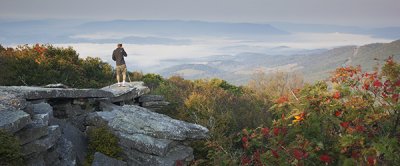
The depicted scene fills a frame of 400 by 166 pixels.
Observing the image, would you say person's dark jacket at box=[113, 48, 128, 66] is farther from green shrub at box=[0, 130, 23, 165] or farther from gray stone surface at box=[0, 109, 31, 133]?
green shrub at box=[0, 130, 23, 165]

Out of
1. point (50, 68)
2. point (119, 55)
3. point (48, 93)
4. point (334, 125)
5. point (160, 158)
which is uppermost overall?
point (119, 55)

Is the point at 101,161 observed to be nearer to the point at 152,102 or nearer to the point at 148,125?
the point at 148,125

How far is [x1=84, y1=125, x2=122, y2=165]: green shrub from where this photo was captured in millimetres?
13172

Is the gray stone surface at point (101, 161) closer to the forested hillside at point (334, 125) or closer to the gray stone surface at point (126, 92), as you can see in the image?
the forested hillside at point (334, 125)

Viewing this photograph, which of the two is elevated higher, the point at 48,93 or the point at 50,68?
the point at 50,68

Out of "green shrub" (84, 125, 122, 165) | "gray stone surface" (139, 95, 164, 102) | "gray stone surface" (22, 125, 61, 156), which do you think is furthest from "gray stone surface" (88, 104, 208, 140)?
"gray stone surface" (139, 95, 164, 102)

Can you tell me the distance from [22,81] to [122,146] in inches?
338

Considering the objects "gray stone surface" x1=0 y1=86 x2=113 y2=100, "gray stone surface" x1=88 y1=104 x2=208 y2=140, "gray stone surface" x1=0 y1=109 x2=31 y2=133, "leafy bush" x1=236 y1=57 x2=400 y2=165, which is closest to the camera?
"leafy bush" x1=236 y1=57 x2=400 y2=165

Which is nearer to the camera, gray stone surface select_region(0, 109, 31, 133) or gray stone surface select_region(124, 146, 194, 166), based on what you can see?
gray stone surface select_region(0, 109, 31, 133)

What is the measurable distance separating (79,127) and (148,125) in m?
2.56

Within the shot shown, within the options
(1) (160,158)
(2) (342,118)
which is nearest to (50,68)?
(1) (160,158)

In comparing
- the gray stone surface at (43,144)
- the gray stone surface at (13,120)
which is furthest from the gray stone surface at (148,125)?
the gray stone surface at (13,120)

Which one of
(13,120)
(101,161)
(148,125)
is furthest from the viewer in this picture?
(148,125)

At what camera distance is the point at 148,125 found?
1430cm
